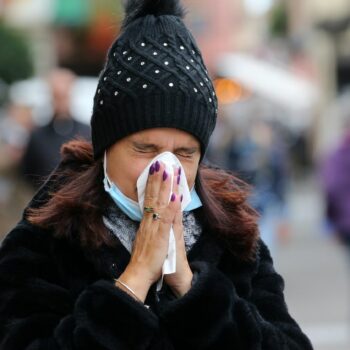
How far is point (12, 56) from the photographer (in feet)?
101

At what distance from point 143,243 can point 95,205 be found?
0.69 ft

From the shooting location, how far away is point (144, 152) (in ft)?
8.55

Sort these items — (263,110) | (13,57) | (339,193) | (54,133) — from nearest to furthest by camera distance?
(54,133)
(339,193)
(263,110)
(13,57)

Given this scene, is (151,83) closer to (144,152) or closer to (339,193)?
(144,152)

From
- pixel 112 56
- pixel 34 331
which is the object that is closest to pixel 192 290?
pixel 34 331

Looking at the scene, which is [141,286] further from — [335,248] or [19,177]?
[335,248]

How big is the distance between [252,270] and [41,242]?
559mm

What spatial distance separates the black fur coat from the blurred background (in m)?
0.38

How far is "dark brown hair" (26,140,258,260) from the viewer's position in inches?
106

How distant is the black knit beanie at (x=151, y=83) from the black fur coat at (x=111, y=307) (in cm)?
29

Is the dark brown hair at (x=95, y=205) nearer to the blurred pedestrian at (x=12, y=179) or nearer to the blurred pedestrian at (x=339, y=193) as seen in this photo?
the blurred pedestrian at (x=339, y=193)

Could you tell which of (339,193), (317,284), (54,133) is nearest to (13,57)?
(317,284)

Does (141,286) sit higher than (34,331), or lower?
higher

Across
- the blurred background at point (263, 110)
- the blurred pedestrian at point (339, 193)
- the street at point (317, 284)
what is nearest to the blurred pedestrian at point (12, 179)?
the blurred background at point (263, 110)
